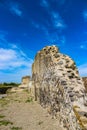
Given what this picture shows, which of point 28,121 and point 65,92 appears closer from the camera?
point 65,92

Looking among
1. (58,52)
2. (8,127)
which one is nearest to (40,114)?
(8,127)

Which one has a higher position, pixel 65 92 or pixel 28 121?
pixel 65 92

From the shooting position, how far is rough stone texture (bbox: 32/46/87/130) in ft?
28.2

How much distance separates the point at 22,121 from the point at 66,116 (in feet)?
10.9

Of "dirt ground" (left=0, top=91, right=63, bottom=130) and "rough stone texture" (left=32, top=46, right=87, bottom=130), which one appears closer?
"rough stone texture" (left=32, top=46, right=87, bottom=130)

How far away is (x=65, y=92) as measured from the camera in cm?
978

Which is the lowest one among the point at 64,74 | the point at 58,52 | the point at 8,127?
the point at 8,127

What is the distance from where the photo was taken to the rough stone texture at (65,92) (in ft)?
28.2

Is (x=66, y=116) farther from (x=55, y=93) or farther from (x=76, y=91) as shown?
(x=55, y=93)

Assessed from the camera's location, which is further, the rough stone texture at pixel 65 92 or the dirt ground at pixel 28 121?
the dirt ground at pixel 28 121

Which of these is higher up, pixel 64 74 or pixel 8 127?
pixel 64 74

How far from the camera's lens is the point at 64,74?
→ 35.3 feet

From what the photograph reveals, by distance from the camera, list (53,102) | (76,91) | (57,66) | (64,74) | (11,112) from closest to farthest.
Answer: (76,91) < (64,74) < (57,66) < (53,102) < (11,112)

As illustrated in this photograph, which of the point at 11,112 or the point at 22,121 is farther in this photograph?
the point at 11,112
